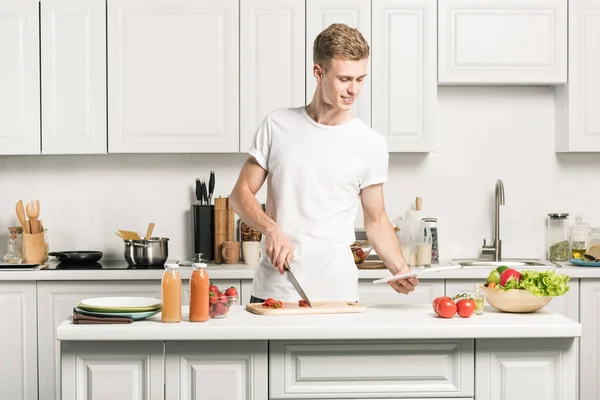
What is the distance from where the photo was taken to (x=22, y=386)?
13.8 ft

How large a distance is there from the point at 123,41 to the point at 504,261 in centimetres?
237

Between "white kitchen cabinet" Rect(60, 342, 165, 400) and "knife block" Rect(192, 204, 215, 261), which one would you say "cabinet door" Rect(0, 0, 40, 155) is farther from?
"white kitchen cabinet" Rect(60, 342, 165, 400)

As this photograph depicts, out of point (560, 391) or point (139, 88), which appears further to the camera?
point (139, 88)

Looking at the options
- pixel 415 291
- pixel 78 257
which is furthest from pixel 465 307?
pixel 78 257

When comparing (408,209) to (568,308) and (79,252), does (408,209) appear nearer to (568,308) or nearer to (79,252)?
(568,308)

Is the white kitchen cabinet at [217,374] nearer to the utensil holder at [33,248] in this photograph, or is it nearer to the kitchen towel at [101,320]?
the kitchen towel at [101,320]

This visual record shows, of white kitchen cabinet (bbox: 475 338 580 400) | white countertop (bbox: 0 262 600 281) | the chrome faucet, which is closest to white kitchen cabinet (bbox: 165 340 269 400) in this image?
white kitchen cabinet (bbox: 475 338 580 400)

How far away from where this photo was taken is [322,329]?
253 cm

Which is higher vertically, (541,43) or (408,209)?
(541,43)

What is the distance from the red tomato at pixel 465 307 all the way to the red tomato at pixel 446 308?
0.03 m

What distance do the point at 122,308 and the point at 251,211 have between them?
58cm

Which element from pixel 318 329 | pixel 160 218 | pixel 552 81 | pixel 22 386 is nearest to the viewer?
pixel 318 329

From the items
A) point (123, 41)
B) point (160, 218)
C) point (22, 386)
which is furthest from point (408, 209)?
point (22, 386)

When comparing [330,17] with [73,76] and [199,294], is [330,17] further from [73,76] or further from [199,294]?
[199,294]
